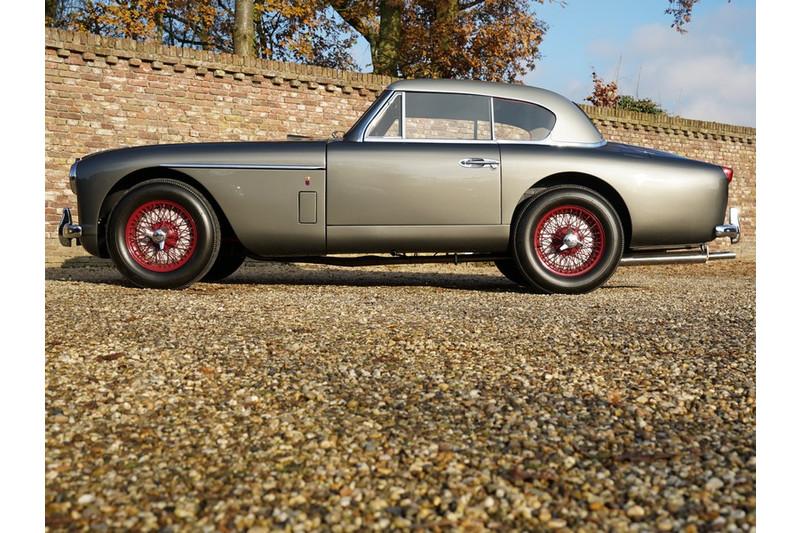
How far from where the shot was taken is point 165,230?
195 inches

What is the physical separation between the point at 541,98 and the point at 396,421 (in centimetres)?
401

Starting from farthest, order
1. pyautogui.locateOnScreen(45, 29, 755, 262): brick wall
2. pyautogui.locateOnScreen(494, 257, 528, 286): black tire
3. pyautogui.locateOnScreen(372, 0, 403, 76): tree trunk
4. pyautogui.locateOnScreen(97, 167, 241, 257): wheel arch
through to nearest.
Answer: pyautogui.locateOnScreen(372, 0, 403, 76): tree trunk < pyautogui.locateOnScreen(45, 29, 755, 262): brick wall < pyautogui.locateOnScreen(494, 257, 528, 286): black tire < pyautogui.locateOnScreen(97, 167, 241, 257): wheel arch

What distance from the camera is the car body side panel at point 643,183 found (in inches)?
199

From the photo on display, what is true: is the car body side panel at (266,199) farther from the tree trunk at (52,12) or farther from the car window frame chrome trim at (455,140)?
the tree trunk at (52,12)

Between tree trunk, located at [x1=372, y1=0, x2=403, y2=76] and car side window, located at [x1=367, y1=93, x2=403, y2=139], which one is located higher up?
tree trunk, located at [x1=372, y1=0, x2=403, y2=76]

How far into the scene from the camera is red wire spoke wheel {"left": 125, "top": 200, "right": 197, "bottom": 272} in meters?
4.94

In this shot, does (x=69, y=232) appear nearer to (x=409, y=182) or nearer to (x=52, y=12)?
(x=409, y=182)

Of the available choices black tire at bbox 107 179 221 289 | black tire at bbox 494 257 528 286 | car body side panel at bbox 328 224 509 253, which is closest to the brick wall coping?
black tire at bbox 107 179 221 289

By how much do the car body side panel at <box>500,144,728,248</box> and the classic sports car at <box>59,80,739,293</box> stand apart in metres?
0.01

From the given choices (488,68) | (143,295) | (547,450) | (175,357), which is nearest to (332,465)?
(547,450)

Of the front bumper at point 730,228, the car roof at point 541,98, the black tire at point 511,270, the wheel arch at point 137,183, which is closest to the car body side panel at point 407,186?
the car roof at point 541,98

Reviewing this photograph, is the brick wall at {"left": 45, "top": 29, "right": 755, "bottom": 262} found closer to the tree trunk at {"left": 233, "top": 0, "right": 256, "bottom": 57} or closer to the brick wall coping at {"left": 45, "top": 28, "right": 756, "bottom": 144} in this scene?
the brick wall coping at {"left": 45, "top": 28, "right": 756, "bottom": 144}

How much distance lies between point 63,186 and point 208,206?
521 cm

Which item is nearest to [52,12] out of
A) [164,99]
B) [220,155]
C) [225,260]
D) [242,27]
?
[242,27]
